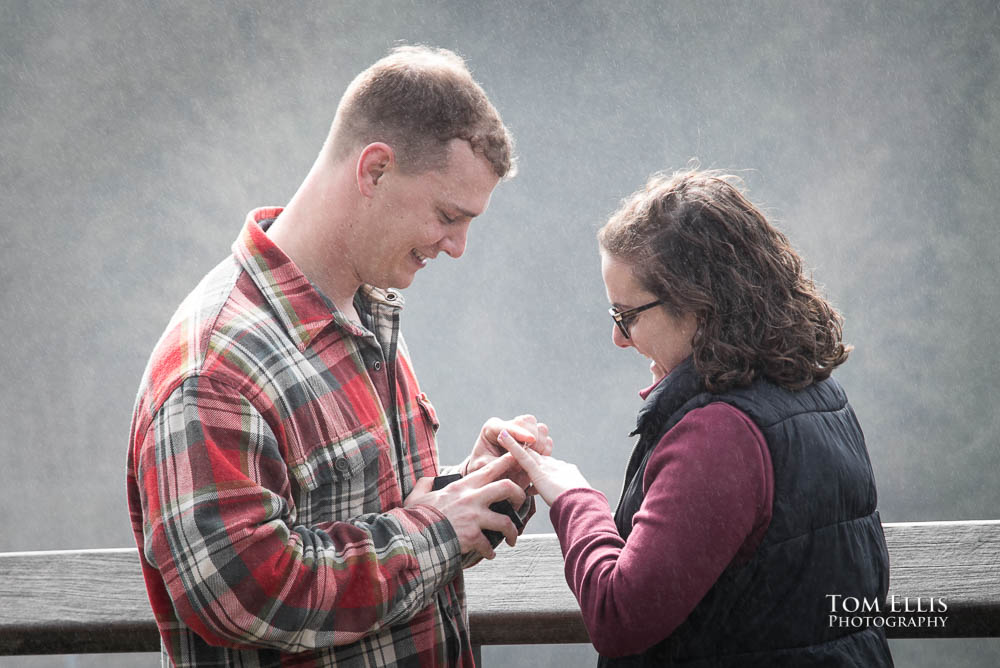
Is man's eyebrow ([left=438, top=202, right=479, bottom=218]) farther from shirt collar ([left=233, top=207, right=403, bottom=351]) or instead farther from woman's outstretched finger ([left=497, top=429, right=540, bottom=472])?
woman's outstretched finger ([left=497, top=429, right=540, bottom=472])

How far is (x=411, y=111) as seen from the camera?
1.43 metres

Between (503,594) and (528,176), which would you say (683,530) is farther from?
(528,176)

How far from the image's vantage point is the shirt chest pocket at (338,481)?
52.4 inches

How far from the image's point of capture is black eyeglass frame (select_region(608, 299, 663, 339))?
1.47 metres

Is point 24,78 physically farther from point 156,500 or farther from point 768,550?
point 768,550

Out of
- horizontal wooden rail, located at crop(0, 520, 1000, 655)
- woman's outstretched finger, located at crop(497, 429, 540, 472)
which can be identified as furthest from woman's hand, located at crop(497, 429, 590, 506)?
horizontal wooden rail, located at crop(0, 520, 1000, 655)

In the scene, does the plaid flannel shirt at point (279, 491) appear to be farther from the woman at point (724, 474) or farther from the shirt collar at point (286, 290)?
the woman at point (724, 474)

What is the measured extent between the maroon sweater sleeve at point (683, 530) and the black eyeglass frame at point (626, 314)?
0.70 ft

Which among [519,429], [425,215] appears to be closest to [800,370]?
[519,429]

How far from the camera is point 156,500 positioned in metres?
1.20

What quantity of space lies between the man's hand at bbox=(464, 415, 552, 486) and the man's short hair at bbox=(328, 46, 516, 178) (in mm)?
467

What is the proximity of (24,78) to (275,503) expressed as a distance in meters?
4.27

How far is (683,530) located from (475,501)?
0.34m

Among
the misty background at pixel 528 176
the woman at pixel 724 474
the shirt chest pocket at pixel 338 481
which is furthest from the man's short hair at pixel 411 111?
the misty background at pixel 528 176
